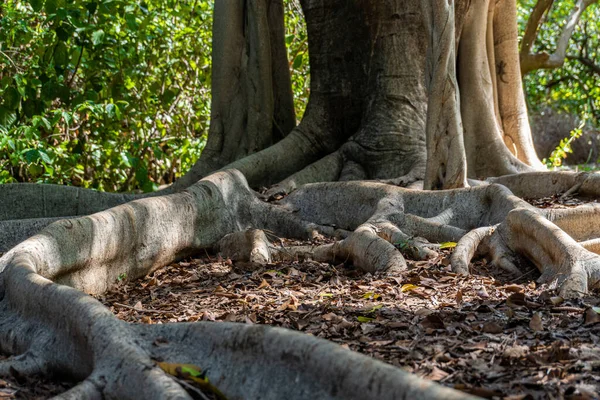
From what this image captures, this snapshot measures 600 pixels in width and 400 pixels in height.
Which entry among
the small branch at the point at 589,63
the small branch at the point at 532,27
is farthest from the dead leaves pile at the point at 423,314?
the small branch at the point at 589,63

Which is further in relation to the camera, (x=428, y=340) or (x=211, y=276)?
(x=211, y=276)

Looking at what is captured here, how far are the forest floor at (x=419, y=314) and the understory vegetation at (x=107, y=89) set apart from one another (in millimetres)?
2347

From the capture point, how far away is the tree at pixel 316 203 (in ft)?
9.25

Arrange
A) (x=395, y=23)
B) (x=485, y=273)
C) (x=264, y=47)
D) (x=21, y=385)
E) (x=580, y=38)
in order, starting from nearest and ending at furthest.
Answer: (x=21, y=385) → (x=485, y=273) → (x=395, y=23) → (x=264, y=47) → (x=580, y=38)

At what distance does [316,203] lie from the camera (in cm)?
667

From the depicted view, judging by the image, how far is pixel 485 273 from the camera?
491 centimetres

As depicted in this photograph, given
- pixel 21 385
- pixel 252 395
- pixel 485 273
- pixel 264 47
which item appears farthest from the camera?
pixel 264 47

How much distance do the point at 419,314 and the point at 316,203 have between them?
3.05 m

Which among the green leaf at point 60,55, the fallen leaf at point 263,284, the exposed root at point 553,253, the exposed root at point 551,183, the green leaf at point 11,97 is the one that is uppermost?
the green leaf at point 60,55

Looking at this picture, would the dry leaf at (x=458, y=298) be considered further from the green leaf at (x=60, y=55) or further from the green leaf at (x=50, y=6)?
the green leaf at (x=60, y=55)

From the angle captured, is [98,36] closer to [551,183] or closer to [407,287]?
Result: [551,183]

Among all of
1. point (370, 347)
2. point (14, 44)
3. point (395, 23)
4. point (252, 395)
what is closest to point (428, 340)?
point (370, 347)

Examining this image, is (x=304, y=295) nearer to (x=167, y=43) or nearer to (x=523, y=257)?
(x=523, y=257)

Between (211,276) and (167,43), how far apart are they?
5.61 metres
